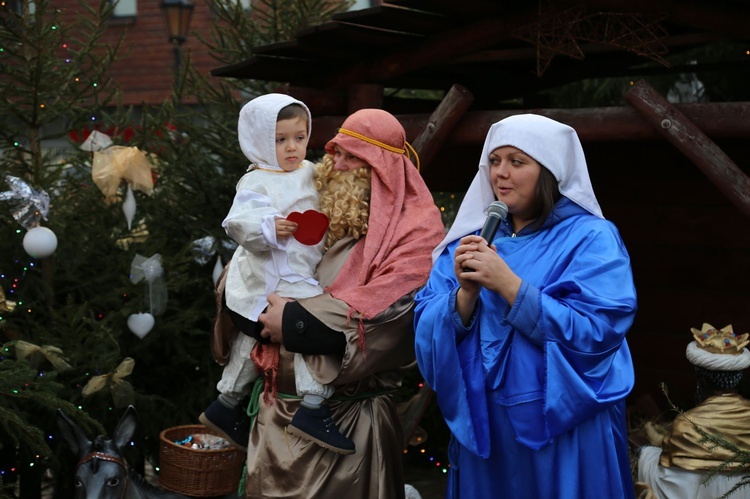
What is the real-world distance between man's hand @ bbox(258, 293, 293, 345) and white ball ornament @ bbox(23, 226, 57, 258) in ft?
6.86

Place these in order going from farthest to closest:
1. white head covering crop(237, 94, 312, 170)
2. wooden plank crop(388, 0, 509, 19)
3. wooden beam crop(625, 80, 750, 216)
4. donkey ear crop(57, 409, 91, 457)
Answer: wooden plank crop(388, 0, 509, 19) < wooden beam crop(625, 80, 750, 216) < donkey ear crop(57, 409, 91, 457) < white head covering crop(237, 94, 312, 170)

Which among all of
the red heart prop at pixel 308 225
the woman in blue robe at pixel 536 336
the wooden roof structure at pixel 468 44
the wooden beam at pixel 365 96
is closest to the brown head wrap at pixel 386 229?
the red heart prop at pixel 308 225

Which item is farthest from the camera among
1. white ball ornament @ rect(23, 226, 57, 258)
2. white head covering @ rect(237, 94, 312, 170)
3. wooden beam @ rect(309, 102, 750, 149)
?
white ball ornament @ rect(23, 226, 57, 258)

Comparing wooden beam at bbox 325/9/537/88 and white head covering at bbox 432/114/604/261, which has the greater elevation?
wooden beam at bbox 325/9/537/88

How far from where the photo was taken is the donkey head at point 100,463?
464 cm

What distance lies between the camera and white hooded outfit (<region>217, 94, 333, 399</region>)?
417 centimetres

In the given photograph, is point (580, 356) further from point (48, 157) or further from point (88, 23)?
point (88, 23)

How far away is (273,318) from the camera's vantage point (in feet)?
13.6

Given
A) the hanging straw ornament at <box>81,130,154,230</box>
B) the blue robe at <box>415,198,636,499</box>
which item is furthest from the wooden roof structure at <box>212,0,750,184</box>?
the blue robe at <box>415,198,636,499</box>

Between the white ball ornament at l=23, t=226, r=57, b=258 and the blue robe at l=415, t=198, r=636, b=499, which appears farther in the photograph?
the white ball ornament at l=23, t=226, r=57, b=258

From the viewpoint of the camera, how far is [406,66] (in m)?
6.16

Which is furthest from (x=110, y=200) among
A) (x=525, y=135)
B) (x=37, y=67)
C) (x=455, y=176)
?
(x=525, y=135)

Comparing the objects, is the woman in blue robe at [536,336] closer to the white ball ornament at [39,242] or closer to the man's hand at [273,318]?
the man's hand at [273,318]

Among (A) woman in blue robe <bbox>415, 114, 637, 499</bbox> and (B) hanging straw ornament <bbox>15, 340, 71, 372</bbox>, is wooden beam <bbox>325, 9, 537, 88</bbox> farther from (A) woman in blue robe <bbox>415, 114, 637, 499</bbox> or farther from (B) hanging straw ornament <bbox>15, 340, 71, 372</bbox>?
(B) hanging straw ornament <bbox>15, 340, 71, 372</bbox>
